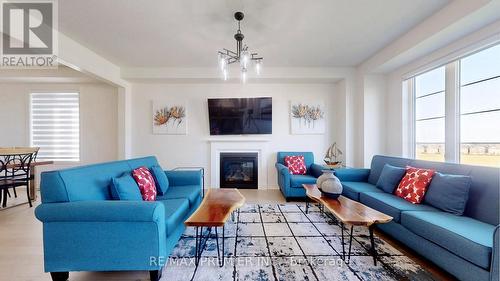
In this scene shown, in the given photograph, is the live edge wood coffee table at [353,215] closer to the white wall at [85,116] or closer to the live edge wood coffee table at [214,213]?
the live edge wood coffee table at [214,213]

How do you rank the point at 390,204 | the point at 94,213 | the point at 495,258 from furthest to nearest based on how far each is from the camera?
the point at 390,204 → the point at 94,213 → the point at 495,258

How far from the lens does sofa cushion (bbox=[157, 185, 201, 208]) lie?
255 cm

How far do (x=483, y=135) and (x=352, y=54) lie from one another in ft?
7.11

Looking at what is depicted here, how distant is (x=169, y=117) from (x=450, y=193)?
4836 millimetres

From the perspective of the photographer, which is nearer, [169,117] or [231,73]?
[231,73]

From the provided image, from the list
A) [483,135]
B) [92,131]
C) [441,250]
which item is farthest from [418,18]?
[92,131]

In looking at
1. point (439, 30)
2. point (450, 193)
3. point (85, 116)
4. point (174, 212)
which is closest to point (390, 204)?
point (450, 193)

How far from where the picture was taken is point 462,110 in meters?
2.73

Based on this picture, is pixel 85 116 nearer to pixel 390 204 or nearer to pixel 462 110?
pixel 390 204

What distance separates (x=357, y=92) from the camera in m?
4.37

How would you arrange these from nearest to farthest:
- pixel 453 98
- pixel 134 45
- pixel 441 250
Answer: pixel 441 250, pixel 453 98, pixel 134 45

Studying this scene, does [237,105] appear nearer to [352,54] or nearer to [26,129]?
[352,54]

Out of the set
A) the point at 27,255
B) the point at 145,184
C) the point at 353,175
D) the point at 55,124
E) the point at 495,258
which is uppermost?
the point at 55,124

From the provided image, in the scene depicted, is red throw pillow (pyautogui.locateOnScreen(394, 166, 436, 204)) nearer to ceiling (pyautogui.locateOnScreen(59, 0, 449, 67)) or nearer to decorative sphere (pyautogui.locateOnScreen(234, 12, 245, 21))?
ceiling (pyautogui.locateOnScreen(59, 0, 449, 67))
